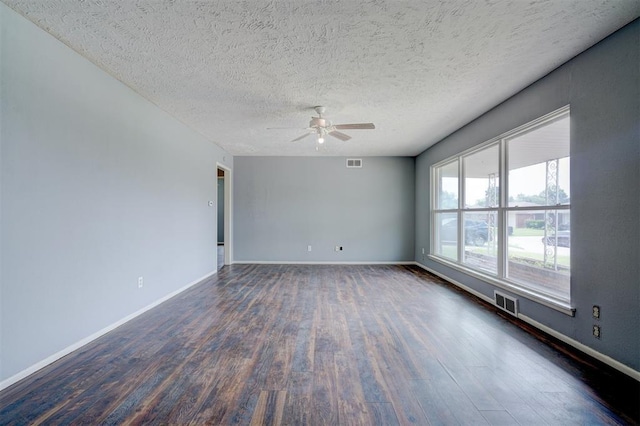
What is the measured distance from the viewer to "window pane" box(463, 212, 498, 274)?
142 inches

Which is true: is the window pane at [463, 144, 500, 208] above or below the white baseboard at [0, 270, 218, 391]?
above

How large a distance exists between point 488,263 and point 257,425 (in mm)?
3654

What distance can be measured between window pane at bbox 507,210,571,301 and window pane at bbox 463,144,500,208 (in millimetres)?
522

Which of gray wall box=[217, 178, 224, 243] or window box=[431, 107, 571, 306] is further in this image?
gray wall box=[217, 178, 224, 243]

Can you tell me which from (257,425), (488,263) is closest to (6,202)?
(257,425)

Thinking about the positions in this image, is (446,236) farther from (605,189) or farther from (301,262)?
(301,262)

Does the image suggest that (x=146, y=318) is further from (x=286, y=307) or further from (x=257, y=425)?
(x=257, y=425)

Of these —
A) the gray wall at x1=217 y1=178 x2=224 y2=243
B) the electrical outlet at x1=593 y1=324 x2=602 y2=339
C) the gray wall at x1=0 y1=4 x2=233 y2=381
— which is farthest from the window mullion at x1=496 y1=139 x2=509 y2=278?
the gray wall at x1=217 y1=178 x2=224 y2=243

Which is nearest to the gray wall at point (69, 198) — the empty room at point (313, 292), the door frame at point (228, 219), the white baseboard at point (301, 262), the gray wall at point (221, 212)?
the empty room at point (313, 292)

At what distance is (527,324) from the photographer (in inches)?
110

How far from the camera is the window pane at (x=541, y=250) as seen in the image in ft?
8.28

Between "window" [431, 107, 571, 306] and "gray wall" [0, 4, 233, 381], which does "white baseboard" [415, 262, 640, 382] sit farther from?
"gray wall" [0, 4, 233, 381]

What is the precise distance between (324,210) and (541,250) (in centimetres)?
424

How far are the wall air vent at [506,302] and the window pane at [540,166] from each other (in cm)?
114
